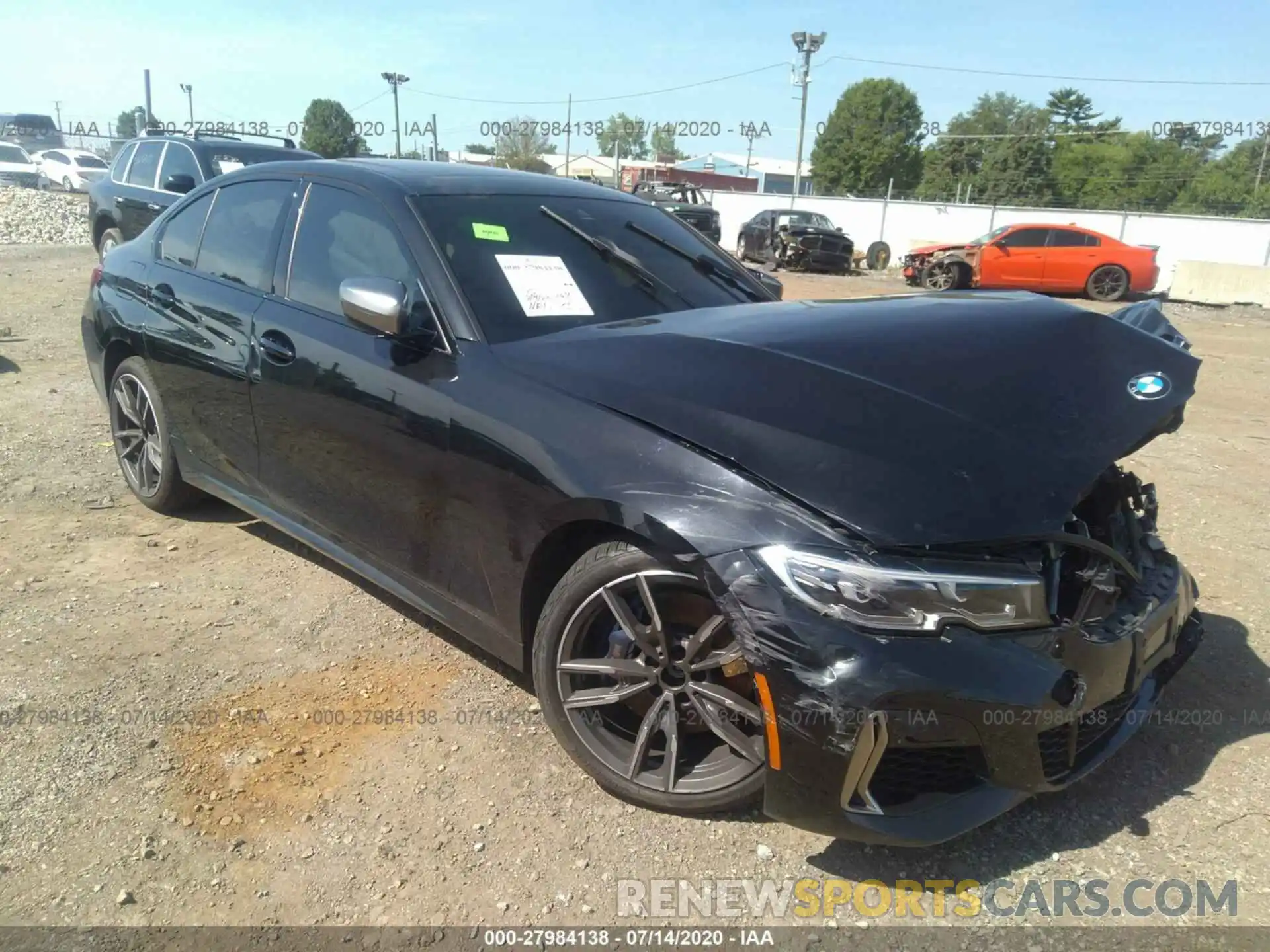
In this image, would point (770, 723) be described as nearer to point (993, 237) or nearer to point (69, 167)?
point (993, 237)

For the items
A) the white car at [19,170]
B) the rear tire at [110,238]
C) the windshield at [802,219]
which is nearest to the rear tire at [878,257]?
the windshield at [802,219]

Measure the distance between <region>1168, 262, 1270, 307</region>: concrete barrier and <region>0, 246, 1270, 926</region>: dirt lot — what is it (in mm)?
18534

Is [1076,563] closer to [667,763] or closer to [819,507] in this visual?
[819,507]

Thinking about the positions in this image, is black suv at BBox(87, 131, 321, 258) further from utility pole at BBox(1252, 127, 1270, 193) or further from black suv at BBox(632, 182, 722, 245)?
utility pole at BBox(1252, 127, 1270, 193)

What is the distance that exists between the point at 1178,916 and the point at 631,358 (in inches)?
73.6

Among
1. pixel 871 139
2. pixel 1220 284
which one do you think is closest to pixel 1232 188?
pixel 871 139

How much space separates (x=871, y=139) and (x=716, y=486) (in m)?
65.1

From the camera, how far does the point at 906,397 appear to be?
225 cm

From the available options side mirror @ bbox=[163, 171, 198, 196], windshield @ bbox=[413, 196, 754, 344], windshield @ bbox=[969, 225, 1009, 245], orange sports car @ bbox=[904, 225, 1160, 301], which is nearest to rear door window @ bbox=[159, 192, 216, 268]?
windshield @ bbox=[413, 196, 754, 344]

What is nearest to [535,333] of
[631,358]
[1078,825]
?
[631,358]

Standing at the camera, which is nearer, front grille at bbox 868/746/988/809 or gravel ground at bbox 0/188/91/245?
front grille at bbox 868/746/988/809

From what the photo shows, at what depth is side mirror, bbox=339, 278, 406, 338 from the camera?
8.75 feet

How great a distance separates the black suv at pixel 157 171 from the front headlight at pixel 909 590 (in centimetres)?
882

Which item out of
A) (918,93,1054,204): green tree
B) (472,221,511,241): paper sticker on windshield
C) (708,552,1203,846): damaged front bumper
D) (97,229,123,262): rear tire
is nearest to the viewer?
(708,552,1203,846): damaged front bumper
